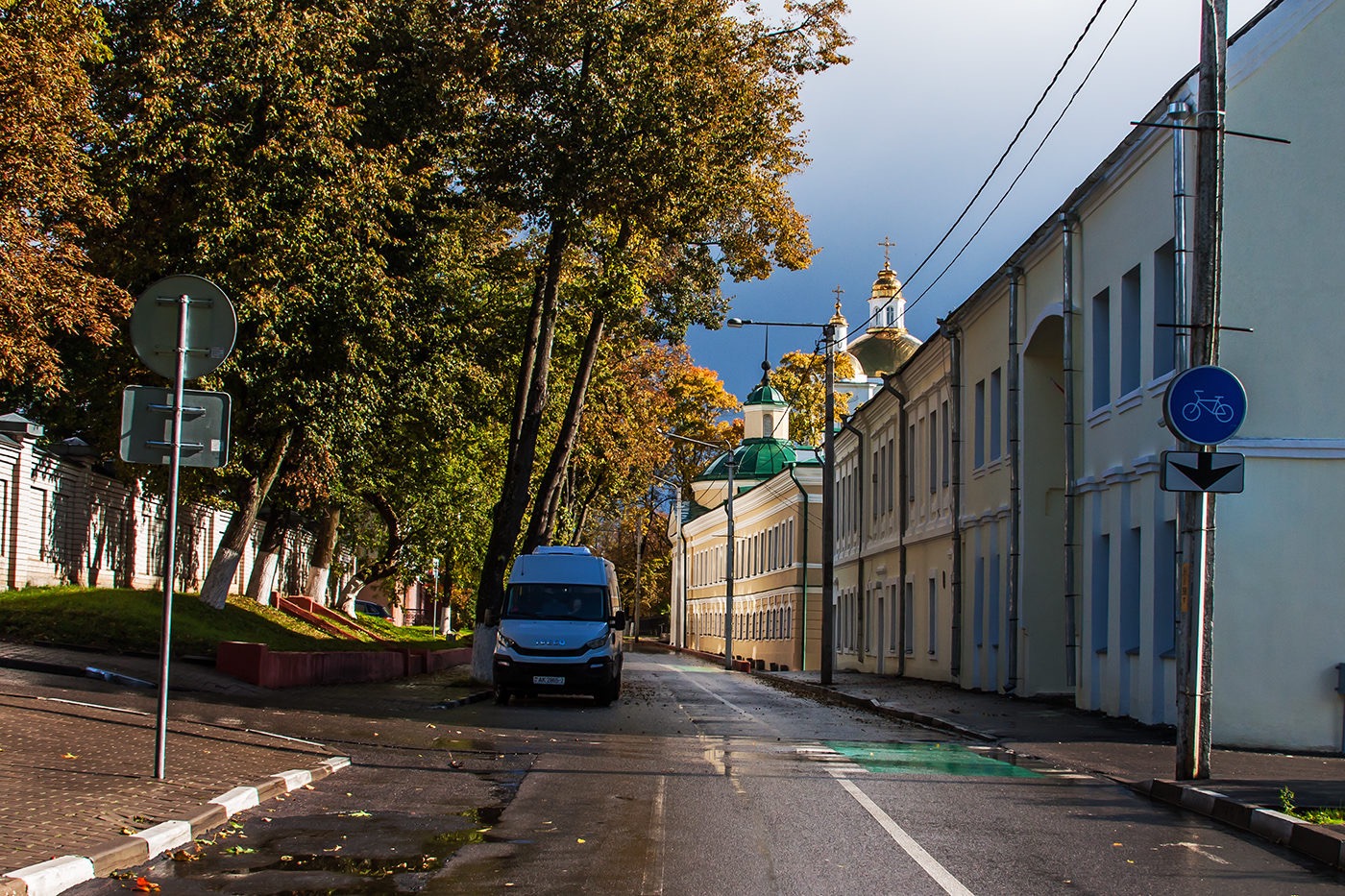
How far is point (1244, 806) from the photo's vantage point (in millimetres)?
10805

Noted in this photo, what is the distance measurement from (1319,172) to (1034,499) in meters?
10.9

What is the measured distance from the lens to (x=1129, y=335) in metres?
21.9

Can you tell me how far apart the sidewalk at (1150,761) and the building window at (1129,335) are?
496 cm

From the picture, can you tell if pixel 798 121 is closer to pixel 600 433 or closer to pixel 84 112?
pixel 84 112

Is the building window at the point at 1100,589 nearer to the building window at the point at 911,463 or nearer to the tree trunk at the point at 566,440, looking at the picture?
the tree trunk at the point at 566,440

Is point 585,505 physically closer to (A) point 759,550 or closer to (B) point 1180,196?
(A) point 759,550

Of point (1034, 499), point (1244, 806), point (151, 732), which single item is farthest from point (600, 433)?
point (1244, 806)

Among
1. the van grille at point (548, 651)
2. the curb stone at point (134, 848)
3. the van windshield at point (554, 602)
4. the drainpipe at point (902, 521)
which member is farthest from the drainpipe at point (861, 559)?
the curb stone at point (134, 848)

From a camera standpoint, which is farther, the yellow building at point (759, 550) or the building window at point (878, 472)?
the yellow building at point (759, 550)

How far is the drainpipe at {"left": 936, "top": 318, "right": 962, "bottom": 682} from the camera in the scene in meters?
33.2

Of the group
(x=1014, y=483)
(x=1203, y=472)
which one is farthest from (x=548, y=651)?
(x=1203, y=472)

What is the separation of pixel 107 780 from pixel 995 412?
23387 mm

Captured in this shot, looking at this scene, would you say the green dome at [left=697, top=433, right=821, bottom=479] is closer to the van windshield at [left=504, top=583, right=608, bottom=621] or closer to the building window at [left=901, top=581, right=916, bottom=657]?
the building window at [left=901, top=581, right=916, bottom=657]

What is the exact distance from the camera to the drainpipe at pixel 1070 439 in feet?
78.6
